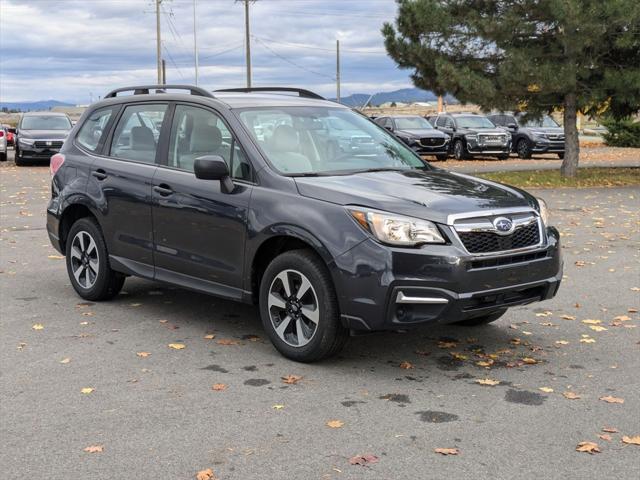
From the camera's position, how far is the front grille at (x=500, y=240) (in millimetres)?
5387

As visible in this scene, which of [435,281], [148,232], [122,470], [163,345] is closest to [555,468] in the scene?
[435,281]

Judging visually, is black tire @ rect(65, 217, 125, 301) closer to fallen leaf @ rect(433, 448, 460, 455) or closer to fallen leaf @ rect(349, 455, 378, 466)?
fallen leaf @ rect(349, 455, 378, 466)

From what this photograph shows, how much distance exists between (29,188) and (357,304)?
1645cm

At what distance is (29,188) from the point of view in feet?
66.1

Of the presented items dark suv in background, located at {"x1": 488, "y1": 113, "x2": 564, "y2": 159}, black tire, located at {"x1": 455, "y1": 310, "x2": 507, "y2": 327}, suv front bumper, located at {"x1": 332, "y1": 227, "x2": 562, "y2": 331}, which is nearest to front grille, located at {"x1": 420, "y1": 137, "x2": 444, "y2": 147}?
dark suv in background, located at {"x1": 488, "y1": 113, "x2": 564, "y2": 159}

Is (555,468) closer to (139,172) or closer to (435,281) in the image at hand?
(435,281)

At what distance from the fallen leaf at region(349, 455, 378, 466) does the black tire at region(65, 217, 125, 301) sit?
3.98 m

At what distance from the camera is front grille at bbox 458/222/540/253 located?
5.39 m

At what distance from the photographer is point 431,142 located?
100 feet

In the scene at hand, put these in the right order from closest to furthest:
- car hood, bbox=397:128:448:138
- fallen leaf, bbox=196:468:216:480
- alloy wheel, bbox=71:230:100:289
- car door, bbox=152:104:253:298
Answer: fallen leaf, bbox=196:468:216:480, car door, bbox=152:104:253:298, alloy wheel, bbox=71:230:100:289, car hood, bbox=397:128:448:138

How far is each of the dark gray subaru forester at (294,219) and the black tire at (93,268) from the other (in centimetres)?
2

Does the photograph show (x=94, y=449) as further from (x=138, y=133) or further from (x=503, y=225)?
(x=138, y=133)

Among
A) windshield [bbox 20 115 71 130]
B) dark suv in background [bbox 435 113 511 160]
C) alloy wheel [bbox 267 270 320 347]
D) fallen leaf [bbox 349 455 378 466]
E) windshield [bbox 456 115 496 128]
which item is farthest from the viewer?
windshield [bbox 456 115 496 128]

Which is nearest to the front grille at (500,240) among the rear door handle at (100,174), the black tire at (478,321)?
the black tire at (478,321)
